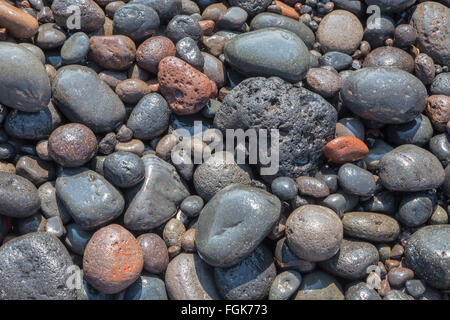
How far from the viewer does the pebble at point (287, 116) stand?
11.0 feet

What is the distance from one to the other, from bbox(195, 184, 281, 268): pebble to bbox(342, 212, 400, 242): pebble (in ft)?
2.55

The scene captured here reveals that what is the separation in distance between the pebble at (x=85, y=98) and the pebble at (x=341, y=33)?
2492mm

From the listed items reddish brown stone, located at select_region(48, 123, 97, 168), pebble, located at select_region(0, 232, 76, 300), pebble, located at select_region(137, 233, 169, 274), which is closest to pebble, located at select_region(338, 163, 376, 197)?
pebble, located at select_region(137, 233, 169, 274)

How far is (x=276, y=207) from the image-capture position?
3.25 metres

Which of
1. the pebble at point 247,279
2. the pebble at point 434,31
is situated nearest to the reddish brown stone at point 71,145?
the pebble at point 247,279

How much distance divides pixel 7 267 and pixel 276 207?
2.38 metres

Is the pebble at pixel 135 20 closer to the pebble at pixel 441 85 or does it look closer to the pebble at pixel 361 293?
the pebble at pixel 441 85

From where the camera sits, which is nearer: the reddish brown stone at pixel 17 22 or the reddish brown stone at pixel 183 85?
the reddish brown stone at pixel 17 22

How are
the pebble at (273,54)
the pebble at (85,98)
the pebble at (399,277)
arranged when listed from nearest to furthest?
the pebble at (399,277), the pebble at (85,98), the pebble at (273,54)

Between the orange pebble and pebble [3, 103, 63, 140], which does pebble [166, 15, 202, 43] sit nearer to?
the orange pebble

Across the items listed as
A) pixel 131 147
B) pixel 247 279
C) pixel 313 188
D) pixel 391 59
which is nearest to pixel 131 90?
pixel 131 147

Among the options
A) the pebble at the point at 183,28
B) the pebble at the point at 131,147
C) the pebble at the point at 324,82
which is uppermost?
the pebble at the point at 183,28

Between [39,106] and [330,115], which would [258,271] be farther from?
[39,106]

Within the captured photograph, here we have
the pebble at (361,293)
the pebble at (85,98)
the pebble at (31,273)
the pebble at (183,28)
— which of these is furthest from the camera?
the pebble at (183,28)
